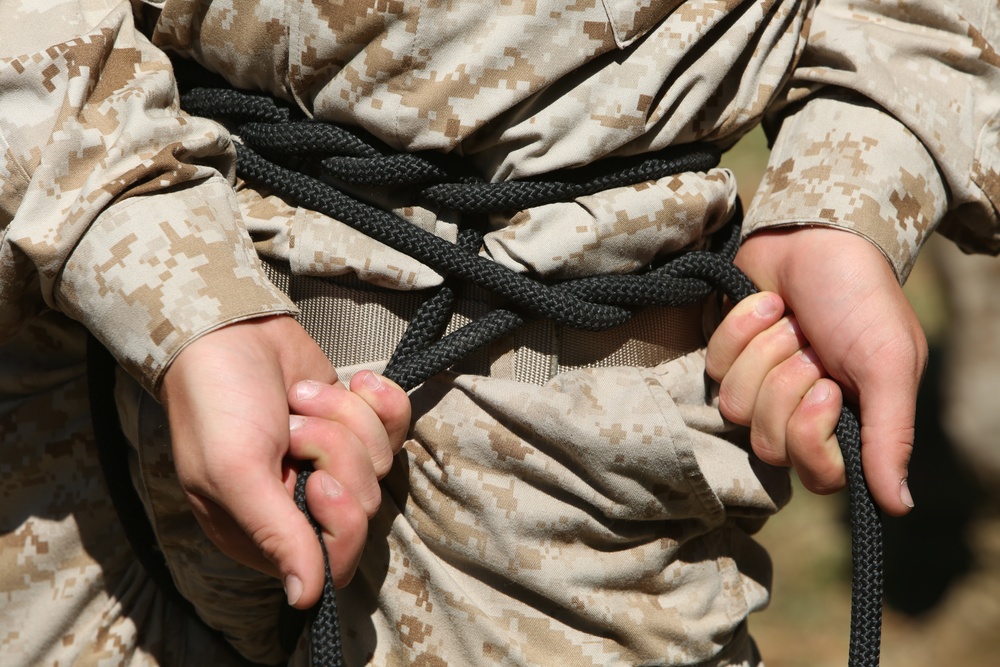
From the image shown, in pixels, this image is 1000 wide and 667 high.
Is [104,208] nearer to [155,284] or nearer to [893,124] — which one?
[155,284]

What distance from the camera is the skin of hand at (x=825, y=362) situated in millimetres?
870

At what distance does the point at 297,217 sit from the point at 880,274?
1.81 ft

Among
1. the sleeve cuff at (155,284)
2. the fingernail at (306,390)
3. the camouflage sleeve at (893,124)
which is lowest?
the fingernail at (306,390)

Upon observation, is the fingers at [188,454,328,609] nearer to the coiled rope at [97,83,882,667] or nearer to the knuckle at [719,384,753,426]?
the coiled rope at [97,83,882,667]

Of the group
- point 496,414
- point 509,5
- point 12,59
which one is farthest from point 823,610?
point 12,59

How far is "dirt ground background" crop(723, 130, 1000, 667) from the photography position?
238 centimetres

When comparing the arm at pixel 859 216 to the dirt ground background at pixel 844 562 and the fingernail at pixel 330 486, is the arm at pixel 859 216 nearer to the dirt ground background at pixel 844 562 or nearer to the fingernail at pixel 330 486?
the fingernail at pixel 330 486

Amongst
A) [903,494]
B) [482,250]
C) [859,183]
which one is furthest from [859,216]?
[482,250]

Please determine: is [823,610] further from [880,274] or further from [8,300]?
[8,300]

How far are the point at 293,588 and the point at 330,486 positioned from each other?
0.08 meters

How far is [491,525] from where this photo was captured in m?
0.83

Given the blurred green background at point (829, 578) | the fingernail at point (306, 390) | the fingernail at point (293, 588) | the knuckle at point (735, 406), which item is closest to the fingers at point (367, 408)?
the fingernail at point (306, 390)

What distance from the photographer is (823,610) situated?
2453mm

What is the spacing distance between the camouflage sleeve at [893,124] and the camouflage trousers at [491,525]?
0.64 ft
